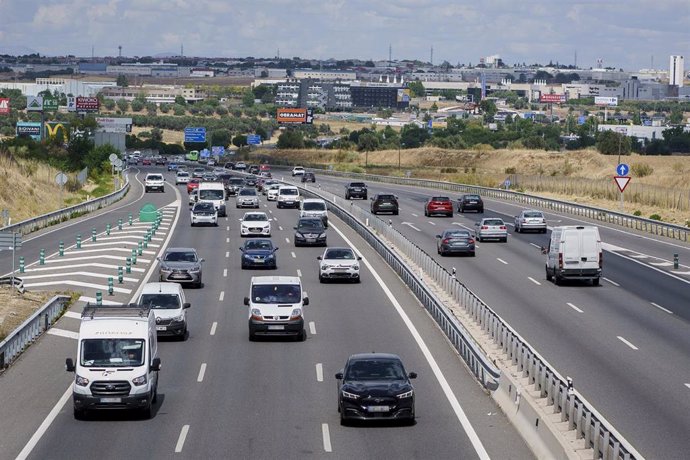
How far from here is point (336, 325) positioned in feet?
119

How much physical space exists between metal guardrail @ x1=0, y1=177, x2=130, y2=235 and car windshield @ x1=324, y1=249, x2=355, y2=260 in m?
20.0

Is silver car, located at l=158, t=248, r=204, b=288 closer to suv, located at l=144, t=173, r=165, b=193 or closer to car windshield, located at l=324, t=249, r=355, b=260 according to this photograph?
car windshield, located at l=324, t=249, r=355, b=260

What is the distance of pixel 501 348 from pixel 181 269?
54.2 feet

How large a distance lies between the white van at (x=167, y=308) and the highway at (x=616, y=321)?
363 inches

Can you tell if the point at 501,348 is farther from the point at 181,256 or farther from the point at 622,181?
the point at 622,181

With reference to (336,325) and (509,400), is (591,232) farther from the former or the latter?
(509,400)

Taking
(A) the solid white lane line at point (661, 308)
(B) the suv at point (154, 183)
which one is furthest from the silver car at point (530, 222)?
(B) the suv at point (154, 183)

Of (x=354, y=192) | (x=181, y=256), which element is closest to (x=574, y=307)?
(x=181, y=256)

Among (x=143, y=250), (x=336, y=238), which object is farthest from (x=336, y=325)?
(x=336, y=238)

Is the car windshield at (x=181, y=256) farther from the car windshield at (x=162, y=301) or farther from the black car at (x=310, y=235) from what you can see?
the black car at (x=310, y=235)

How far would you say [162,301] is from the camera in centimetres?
3347

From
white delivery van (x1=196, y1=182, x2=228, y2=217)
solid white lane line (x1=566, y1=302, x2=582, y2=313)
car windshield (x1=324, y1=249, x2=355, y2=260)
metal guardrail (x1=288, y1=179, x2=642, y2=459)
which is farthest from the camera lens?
white delivery van (x1=196, y1=182, x2=228, y2=217)

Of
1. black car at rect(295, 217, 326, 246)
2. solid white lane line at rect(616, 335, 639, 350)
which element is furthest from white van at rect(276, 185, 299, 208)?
solid white lane line at rect(616, 335, 639, 350)

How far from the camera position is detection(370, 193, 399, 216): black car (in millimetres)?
79312
